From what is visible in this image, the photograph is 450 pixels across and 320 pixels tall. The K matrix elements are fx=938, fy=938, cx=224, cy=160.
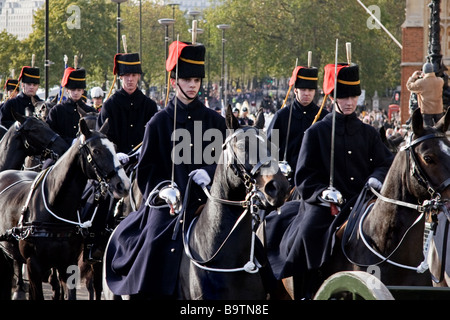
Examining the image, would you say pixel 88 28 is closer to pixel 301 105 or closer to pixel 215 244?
pixel 301 105

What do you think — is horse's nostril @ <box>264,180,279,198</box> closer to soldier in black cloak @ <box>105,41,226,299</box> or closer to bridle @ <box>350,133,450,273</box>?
soldier in black cloak @ <box>105,41,226,299</box>

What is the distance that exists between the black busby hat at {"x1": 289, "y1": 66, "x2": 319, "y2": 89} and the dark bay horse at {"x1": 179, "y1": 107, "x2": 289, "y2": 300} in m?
5.80

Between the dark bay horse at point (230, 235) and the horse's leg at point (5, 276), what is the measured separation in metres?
4.13

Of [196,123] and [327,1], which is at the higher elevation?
[327,1]

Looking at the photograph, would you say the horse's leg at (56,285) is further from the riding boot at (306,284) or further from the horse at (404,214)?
the horse at (404,214)

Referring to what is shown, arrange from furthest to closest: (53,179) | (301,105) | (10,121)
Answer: (10,121), (301,105), (53,179)

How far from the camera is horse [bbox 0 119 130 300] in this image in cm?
921

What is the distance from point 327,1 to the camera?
60094 millimetres

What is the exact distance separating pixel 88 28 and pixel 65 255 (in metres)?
40.0

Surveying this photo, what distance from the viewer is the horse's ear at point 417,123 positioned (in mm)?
6957

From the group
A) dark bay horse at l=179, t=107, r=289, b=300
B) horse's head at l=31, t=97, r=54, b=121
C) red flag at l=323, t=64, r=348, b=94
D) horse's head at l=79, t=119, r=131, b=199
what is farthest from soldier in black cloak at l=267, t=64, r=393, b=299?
horse's head at l=31, t=97, r=54, b=121

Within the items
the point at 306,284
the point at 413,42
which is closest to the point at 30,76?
the point at 306,284
